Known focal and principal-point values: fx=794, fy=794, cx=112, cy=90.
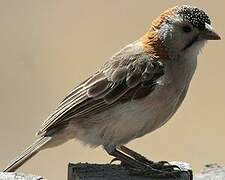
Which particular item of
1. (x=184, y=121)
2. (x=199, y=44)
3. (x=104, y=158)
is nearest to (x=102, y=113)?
(x=199, y=44)

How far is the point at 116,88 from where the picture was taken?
4.41 meters

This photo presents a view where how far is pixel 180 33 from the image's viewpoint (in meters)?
4.39

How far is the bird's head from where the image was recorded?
4336 millimetres

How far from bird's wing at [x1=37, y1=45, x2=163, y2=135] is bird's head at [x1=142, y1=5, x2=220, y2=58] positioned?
0.09 metres

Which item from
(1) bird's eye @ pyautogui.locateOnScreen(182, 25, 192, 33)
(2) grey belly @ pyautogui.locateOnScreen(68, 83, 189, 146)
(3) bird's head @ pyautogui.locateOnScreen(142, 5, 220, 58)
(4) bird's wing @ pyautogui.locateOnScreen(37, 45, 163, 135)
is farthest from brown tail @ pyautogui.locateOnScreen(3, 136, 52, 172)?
(1) bird's eye @ pyautogui.locateOnScreen(182, 25, 192, 33)

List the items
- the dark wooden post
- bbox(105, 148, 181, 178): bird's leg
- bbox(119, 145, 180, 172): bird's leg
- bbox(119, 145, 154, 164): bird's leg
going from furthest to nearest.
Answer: bbox(119, 145, 154, 164): bird's leg < bbox(119, 145, 180, 172): bird's leg < bbox(105, 148, 181, 178): bird's leg < the dark wooden post

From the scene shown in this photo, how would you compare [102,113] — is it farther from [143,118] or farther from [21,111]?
[21,111]

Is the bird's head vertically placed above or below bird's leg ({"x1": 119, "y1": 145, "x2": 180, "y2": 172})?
above

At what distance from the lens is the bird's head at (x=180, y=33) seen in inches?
171

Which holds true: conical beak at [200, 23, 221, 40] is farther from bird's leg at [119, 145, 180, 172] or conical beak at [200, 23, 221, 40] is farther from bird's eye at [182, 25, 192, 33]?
bird's leg at [119, 145, 180, 172]

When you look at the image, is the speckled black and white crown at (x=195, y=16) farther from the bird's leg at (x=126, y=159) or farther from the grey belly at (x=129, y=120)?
the bird's leg at (x=126, y=159)

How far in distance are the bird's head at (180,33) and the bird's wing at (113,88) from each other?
86 mm

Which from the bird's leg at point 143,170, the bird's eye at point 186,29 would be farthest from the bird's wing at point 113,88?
the bird's leg at point 143,170

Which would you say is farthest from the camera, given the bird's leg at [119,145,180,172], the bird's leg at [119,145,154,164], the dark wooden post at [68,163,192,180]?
the bird's leg at [119,145,154,164]
